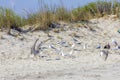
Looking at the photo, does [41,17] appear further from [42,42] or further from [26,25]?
[42,42]

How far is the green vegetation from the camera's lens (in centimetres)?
1153

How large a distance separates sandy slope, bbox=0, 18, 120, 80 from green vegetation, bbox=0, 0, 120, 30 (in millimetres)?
559

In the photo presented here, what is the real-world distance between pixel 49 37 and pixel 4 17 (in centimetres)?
134

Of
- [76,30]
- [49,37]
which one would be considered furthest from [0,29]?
[76,30]

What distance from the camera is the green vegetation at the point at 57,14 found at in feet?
37.8

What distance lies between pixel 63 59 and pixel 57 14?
12.5 feet

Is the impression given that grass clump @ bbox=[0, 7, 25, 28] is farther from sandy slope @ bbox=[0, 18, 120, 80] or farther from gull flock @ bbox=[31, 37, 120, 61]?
gull flock @ bbox=[31, 37, 120, 61]

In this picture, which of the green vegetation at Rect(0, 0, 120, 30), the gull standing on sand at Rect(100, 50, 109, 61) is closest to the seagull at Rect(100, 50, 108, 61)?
the gull standing on sand at Rect(100, 50, 109, 61)

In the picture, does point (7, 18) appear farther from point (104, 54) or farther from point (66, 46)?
point (104, 54)

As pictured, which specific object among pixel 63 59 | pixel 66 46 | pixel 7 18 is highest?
pixel 7 18

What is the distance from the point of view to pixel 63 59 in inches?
360

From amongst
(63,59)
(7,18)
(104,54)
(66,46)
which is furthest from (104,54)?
(7,18)

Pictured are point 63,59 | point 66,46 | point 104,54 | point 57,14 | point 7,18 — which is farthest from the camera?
point 57,14

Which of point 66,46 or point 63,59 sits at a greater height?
point 66,46
